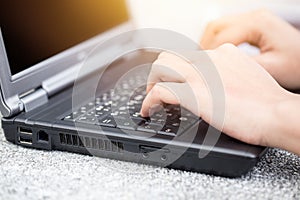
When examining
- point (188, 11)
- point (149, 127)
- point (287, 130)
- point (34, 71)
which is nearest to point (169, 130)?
point (149, 127)

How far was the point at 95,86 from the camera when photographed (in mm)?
873

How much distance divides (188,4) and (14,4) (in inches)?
20.0

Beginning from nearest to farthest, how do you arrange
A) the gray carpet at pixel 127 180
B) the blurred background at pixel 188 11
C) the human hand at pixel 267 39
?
the gray carpet at pixel 127 180 < the human hand at pixel 267 39 < the blurred background at pixel 188 11

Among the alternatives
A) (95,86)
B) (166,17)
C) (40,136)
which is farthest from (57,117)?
(166,17)

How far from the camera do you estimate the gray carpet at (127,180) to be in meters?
0.59

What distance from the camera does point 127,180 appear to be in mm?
619

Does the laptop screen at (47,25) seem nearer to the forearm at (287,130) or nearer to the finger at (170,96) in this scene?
the finger at (170,96)

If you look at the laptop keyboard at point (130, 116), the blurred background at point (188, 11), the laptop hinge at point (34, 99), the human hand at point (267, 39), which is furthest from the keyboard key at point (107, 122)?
the blurred background at point (188, 11)

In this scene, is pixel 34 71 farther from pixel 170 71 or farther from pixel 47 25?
pixel 170 71

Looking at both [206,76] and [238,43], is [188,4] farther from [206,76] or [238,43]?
[206,76]

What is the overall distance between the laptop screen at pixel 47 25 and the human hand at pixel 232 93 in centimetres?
18

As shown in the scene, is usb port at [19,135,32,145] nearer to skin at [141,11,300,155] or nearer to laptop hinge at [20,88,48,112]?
laptop hinge at [20,88,48,112]

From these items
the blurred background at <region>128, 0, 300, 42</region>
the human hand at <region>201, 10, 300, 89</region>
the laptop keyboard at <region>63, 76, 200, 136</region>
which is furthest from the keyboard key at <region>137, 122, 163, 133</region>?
the blurred background at <region>128, 0, 300, 42</region>

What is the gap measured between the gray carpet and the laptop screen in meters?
0.16
